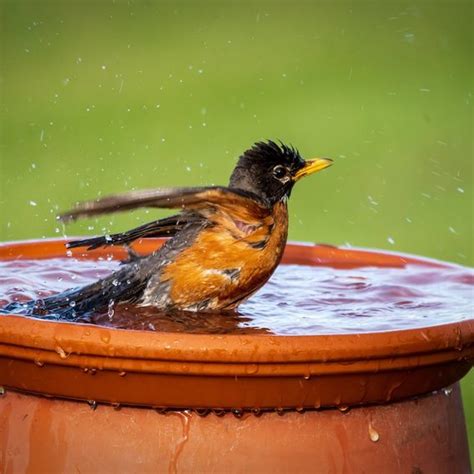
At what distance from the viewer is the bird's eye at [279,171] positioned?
4.17 metres

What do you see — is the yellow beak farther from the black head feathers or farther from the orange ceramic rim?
the orange ceramic rim

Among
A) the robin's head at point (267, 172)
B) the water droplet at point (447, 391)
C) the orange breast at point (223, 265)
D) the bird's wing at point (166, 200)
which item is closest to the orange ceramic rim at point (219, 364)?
Result: the water droplet at point (447, 391)

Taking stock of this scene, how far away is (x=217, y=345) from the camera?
2832 mm

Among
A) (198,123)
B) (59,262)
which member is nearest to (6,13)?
(198,123)

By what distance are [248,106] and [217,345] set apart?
7677 millimetres

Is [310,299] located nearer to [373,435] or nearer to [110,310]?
[110,310]

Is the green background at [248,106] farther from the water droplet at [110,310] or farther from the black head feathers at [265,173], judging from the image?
the water droplet at [110,310]

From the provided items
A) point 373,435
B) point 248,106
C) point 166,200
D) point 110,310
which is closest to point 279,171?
point 110,310

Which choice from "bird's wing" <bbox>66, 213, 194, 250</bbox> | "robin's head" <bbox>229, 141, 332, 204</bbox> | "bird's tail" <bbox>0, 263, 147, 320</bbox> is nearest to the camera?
"bird's tail" <bbox>0, 263, 147, 320</bbox>

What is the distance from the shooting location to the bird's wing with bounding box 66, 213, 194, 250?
384 cm

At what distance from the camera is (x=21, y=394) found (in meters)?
3.11

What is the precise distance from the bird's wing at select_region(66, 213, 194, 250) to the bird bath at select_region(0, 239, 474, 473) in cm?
83

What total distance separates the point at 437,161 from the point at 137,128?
2.47 meters

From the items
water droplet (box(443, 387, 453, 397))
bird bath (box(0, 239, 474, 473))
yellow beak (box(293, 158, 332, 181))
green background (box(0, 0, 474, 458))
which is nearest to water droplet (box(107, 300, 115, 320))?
bird bath (box(0, 239, 474, 473))
